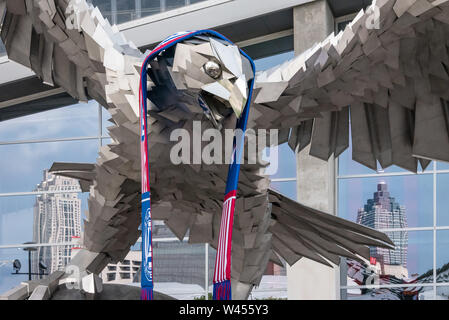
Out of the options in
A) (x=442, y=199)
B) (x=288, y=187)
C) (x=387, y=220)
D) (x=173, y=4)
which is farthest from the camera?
(x=288, y=187)

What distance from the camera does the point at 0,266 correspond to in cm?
1126

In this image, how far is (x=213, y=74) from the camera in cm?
306

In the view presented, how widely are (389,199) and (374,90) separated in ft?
19.9

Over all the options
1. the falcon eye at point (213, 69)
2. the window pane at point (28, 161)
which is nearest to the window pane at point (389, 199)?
the window pane at point (28, 161)

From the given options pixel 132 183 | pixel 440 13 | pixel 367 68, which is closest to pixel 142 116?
pixel 132 183

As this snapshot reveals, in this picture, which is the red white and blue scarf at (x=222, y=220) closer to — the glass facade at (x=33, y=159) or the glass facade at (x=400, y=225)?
the glass facade at (x=400, y=225)

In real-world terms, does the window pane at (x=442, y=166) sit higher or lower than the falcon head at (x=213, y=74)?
lower

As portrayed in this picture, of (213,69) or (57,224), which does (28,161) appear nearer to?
(57,224)

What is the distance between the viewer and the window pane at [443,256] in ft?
31.6

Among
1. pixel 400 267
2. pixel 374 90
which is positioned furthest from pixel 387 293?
pixel 374 90

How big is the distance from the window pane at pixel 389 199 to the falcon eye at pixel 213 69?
7.24 metres
